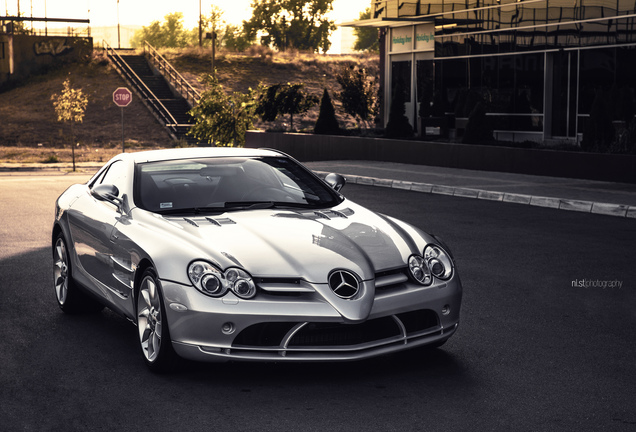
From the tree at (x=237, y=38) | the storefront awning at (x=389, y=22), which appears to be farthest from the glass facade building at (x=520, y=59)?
the tree at (x=237, y=38)

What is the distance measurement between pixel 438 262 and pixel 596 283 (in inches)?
136

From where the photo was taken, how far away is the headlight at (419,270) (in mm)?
5707

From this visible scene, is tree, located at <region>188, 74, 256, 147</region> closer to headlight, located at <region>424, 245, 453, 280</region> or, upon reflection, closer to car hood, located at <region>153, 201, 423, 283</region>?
car hood, located at <region>153, 201, 423, 283</region>

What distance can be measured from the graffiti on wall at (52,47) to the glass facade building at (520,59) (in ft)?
135

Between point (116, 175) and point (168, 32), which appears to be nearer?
point (116, 175)

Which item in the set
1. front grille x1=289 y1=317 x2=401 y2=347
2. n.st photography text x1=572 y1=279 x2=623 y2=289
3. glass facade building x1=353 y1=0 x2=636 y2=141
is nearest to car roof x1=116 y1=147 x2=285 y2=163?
front grille x1=289 y1=317 x2=401 y2=347

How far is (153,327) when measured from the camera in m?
5.82

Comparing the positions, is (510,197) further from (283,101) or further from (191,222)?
(283,101)

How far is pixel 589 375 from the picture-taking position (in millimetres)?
5680

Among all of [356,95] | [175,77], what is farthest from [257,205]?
[175,77]

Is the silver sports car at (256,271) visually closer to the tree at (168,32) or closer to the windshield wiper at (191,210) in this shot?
the windshield wiper at (191,210)

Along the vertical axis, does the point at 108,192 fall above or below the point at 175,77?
below

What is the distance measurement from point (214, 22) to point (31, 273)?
384ft

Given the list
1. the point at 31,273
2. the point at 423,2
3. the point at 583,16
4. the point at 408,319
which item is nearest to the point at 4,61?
the point at 423,2
